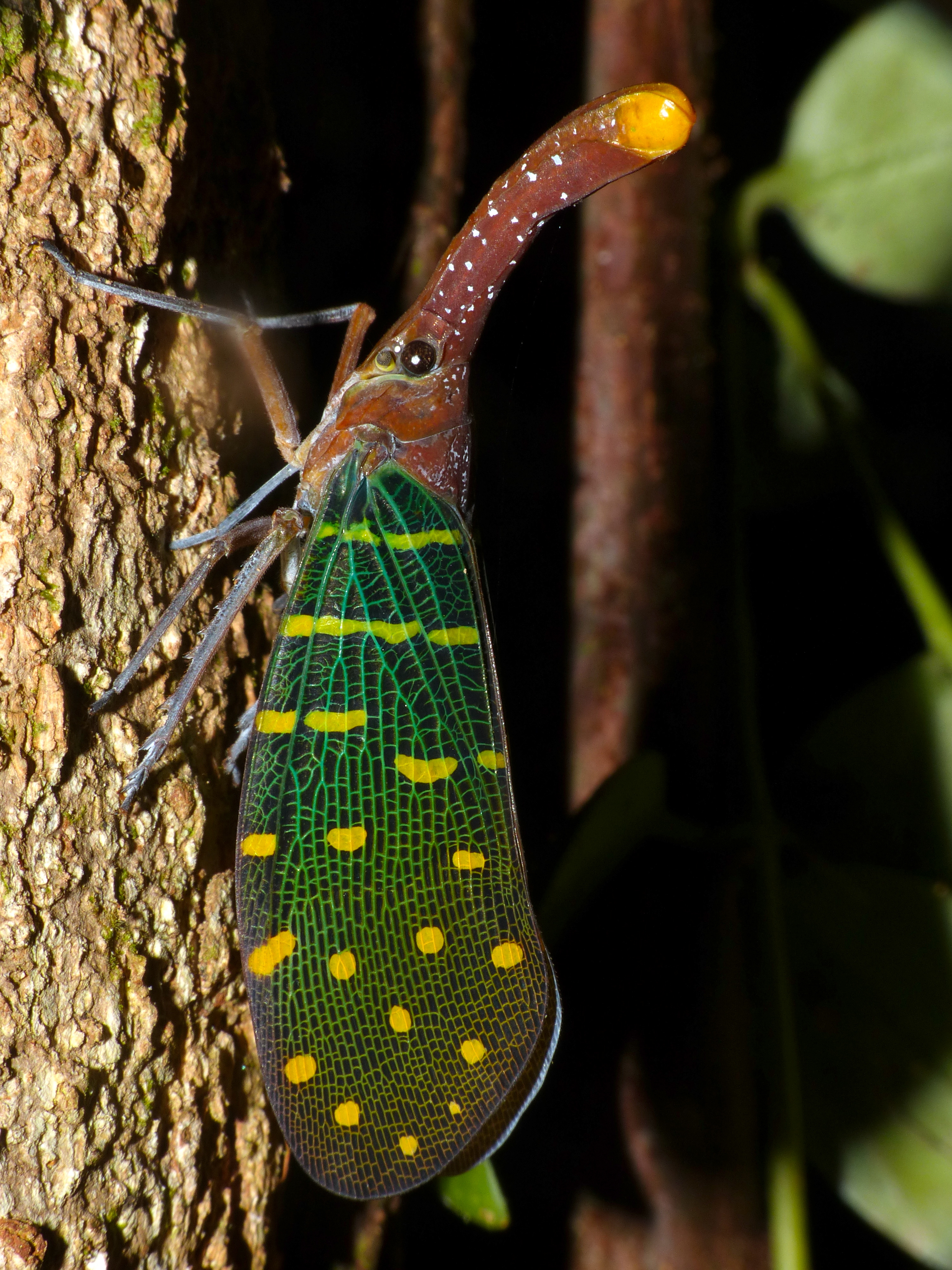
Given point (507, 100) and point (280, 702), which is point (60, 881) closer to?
point (280, 702)

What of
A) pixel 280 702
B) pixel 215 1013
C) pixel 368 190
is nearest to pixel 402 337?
pixel 368 190

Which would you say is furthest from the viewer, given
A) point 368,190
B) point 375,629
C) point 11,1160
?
point 368,190

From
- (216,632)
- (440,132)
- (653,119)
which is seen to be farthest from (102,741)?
(440,132)

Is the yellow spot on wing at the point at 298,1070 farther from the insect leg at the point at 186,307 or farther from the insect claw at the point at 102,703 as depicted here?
the insect leg at the point at 186,307

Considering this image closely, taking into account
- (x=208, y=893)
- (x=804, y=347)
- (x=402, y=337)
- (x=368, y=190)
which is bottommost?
(x=208, y=893)

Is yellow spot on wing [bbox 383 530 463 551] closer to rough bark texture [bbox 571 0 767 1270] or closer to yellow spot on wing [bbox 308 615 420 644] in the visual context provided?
yellow spot on wing [bbox 308 615 420 644]

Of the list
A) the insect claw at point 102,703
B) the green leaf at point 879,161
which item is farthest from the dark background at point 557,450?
the insect claw at point 102,703

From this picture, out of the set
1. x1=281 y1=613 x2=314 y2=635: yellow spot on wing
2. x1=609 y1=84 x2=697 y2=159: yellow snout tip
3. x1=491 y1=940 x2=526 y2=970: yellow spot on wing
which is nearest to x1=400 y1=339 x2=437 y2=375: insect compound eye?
x1=609 y1=84 x2=697 y2=159: yellow snout tip
